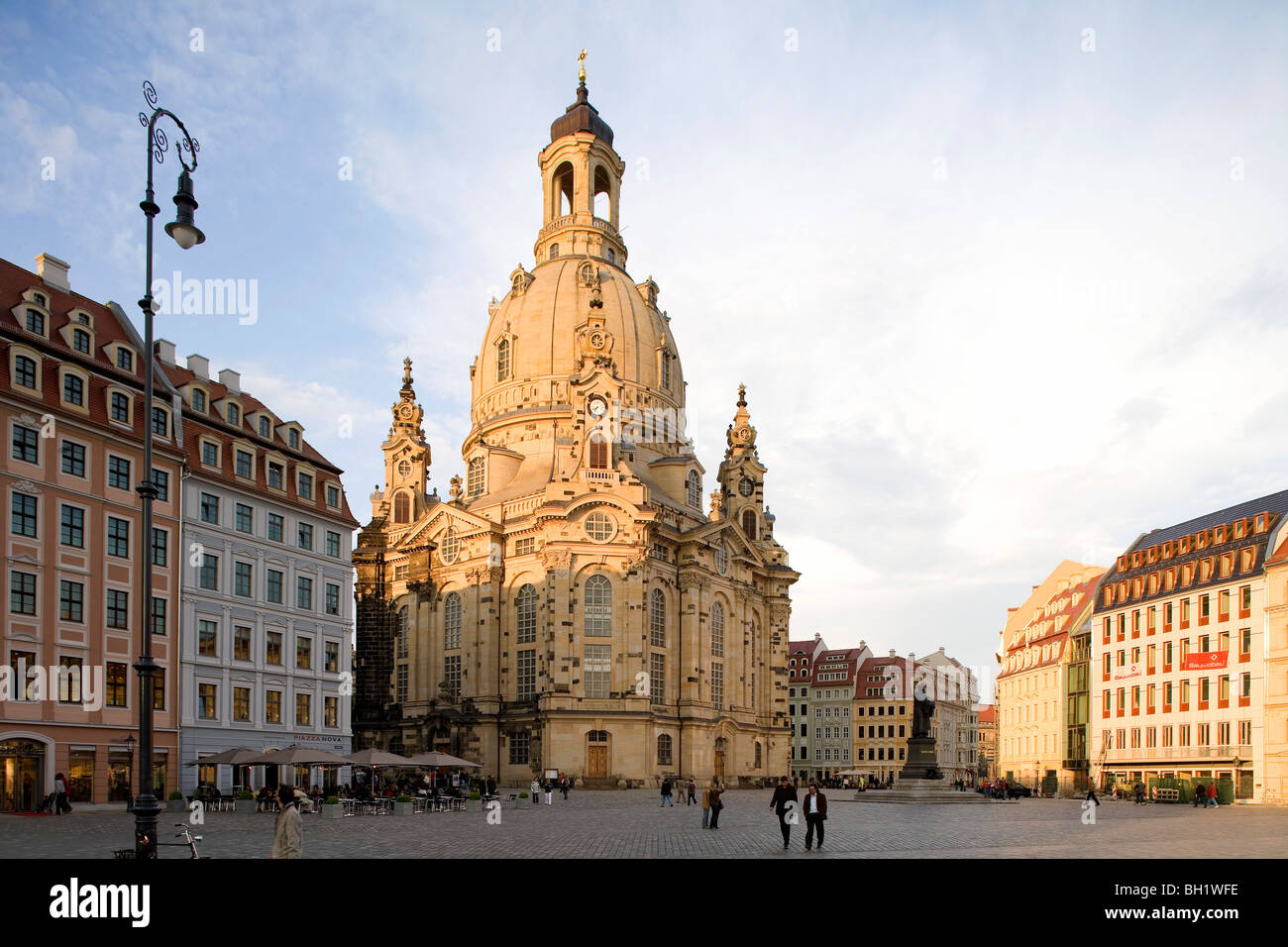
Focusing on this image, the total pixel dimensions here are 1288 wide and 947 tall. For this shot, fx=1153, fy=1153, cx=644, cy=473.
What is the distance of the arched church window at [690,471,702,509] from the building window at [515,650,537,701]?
69.6 ft

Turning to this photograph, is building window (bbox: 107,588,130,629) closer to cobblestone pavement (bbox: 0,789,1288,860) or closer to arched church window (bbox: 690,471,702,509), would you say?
cobblestone pavement (bbox: 0,789,1288,860)

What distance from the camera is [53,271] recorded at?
50.1 m

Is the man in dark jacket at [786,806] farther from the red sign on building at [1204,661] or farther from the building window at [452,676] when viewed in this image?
the building window at [452,676]

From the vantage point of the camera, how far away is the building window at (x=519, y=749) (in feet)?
283

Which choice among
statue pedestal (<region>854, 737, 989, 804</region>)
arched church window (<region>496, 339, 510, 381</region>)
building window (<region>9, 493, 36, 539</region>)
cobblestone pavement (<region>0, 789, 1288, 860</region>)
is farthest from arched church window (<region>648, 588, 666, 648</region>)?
building window (<region>9, 493, 36, 539</region>)

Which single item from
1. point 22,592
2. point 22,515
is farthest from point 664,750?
point 22,515

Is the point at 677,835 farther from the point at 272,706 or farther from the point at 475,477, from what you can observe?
the point at 475,477

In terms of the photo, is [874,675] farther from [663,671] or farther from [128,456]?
[128,456]

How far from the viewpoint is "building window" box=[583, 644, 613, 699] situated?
279 ft

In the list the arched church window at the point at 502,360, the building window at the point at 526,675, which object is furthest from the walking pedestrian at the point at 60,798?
the arched church window at the point at 502,360

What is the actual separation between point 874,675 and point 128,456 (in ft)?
385

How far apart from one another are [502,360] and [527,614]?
26.8m

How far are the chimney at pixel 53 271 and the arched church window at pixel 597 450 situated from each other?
43863 mm
